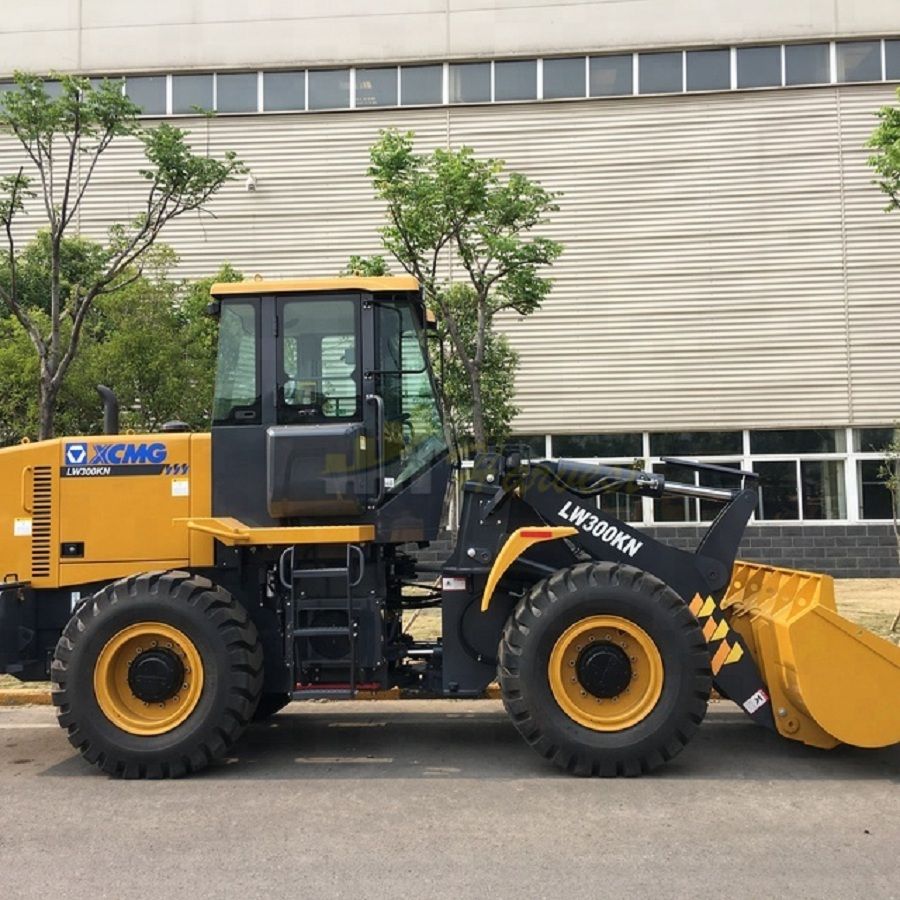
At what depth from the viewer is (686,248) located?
1955 cm

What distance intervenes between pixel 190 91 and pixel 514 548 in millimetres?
18360

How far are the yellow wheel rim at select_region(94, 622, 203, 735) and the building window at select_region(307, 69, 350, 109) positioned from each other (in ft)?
56.0

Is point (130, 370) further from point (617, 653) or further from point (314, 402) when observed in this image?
point (617, 653)

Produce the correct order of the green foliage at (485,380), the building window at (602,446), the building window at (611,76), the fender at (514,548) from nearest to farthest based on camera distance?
the fender at (514,548) → the green foliage at (485,380) → the building window at (602,446) → the building window at (611,76)

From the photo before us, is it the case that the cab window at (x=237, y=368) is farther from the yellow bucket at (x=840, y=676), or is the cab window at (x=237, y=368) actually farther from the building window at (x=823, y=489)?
the building window at (x=823, y=489)

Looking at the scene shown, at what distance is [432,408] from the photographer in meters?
6.42

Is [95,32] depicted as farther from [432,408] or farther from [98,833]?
[98,833]

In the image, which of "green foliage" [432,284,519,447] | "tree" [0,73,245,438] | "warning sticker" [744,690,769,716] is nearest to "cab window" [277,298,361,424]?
"warning sticker" [744,690,769,716]

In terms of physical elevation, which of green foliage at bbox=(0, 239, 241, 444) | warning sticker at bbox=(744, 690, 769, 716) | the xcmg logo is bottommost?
warning sticker at bbox=(744, 690, 769, 716)

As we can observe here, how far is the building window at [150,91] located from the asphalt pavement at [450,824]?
17580 millimetres

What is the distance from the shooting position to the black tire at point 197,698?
5.52m

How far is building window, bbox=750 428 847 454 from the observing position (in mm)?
19094

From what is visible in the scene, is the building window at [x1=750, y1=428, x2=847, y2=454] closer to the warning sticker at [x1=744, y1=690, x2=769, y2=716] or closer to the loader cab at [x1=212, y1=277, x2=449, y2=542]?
the warning sticker at [x1=744, y1=690, x2=769, y2=716]

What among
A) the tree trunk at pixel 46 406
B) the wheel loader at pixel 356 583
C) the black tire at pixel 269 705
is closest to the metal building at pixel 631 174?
the tree trunk at pixel 46 406
